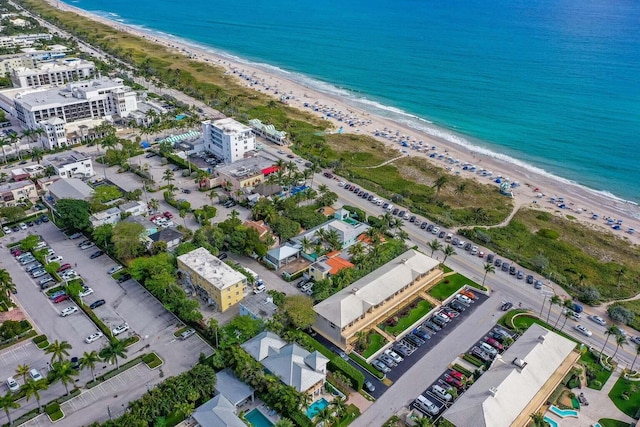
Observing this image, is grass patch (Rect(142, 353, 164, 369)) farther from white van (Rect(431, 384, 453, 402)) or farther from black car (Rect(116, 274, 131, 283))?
white van (Rect(431, 384, 453, 402))

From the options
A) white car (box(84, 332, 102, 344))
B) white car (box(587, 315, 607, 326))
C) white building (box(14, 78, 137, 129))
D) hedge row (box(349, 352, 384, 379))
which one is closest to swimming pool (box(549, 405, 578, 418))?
hedge row (box(349, 352, 384, 379))

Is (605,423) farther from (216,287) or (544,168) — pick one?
(544,168)

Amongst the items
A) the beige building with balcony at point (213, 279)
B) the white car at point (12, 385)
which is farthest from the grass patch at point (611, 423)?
the white car at point (12, 385)

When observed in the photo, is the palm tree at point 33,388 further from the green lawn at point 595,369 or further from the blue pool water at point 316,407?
the green lawn at point 595,369

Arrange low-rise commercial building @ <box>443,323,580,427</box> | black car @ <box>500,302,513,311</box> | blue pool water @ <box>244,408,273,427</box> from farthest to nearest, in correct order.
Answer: black car @ <box>500,302,513,311</box> → blue pool water @ <box>244,408,273,427</box> → low-rise commercial building @ <box>443,323,580,427</box>

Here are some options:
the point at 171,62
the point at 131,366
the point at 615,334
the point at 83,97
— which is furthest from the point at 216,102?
the point at 615,334
